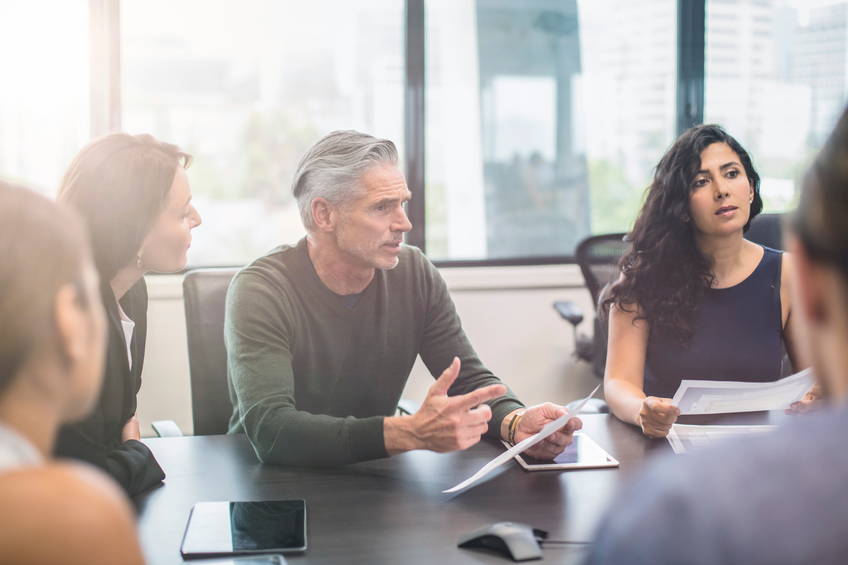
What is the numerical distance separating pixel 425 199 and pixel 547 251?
0.69 meters


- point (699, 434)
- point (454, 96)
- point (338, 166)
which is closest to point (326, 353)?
point (338, 166)

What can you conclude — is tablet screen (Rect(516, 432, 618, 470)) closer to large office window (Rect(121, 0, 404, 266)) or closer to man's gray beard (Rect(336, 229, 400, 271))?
man's gray beard (Rect(336, 229, 400, 271))

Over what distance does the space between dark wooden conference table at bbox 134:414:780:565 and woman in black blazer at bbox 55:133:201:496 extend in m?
0.09

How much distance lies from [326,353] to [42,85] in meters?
2.09

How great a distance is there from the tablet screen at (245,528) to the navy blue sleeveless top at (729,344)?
102cm

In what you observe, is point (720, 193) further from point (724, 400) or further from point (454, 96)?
point (454, 96)

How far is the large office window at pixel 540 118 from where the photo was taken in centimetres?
319

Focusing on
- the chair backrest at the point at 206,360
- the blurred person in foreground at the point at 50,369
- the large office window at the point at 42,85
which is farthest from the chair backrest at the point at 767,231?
the large office window at the point at 42,85

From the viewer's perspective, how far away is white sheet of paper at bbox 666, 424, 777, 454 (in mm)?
1239

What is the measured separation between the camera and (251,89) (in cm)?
299

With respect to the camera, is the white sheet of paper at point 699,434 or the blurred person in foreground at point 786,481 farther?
the white sheet of paper at point 699,434

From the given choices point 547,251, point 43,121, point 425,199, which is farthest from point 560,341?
point 43,121

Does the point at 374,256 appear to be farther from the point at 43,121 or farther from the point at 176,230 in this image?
the point at 43,121

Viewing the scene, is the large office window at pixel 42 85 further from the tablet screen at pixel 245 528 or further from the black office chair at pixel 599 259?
the tablet screen at pixel 245 528
